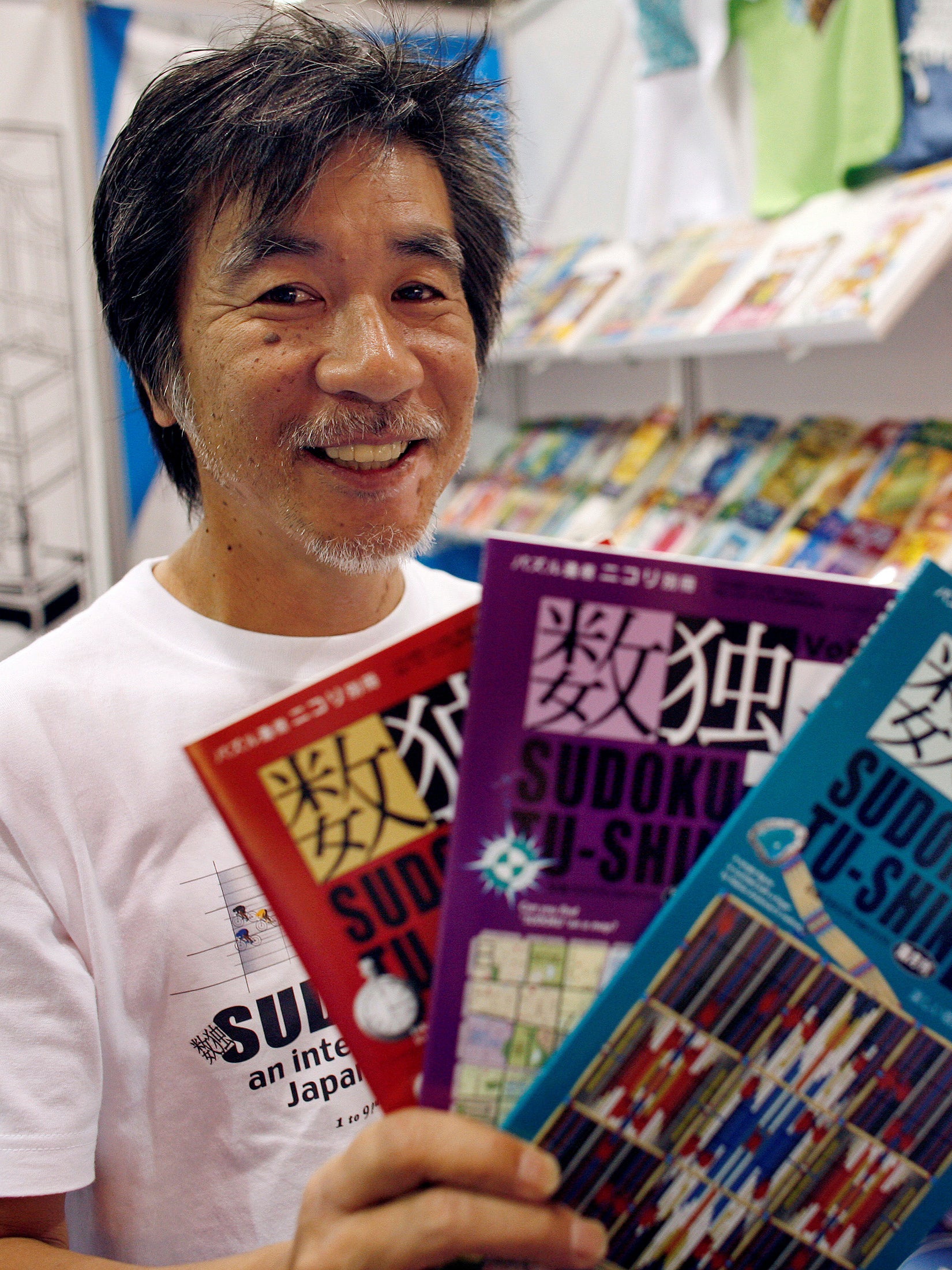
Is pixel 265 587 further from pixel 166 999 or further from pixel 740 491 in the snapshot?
pixel 740 491

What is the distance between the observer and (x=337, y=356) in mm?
883

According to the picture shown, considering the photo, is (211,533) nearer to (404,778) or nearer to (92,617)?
(92,617)

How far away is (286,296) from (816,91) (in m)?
→ 1.62

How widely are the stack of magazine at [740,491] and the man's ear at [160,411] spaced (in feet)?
3.11

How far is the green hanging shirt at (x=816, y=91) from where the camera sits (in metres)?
1.79

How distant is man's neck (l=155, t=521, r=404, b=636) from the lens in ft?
Answer: 3.30

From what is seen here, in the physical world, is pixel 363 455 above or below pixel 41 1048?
above

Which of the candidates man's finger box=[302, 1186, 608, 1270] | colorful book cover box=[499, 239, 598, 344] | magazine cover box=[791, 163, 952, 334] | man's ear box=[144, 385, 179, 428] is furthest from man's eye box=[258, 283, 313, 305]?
colorful book cover box=[499, 239, 598, 344]

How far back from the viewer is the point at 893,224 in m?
1.66

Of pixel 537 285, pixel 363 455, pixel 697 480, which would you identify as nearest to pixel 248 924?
pixel 363 455

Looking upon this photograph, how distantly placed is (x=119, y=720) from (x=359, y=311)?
43 cm

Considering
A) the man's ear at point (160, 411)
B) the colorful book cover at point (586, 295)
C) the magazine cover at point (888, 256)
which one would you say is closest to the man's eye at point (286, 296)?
the man's ear at point (160, 411)

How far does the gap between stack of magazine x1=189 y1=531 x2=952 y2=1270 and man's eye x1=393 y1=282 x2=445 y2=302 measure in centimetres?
51

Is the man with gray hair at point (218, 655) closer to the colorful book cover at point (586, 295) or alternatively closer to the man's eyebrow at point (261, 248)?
the man's eyebrow at point (261, 248)
